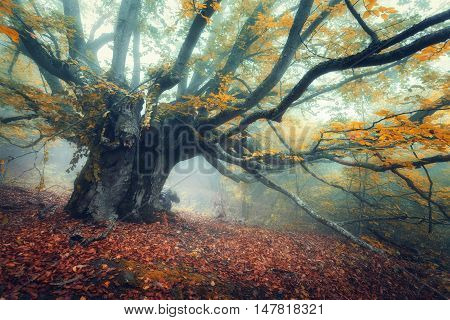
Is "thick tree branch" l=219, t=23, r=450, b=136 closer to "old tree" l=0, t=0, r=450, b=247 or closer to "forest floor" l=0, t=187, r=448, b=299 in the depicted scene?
"old tree" l=0, t=0, r=450, b=247

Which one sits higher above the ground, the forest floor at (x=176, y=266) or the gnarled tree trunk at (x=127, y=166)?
the gnarled tree trunk at (x=127, y=166)

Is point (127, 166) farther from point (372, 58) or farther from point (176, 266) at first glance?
point (372, 58)

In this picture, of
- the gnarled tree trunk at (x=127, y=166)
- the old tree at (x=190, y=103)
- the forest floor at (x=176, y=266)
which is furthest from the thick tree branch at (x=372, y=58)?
the gnarled tree trunk at (x=127, y=166)

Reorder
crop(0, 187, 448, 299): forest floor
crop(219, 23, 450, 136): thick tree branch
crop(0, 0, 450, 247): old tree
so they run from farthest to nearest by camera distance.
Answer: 1. crop(0, 0, 450, 247): old tree
2. crop(0, 187, 448, 299): forest floor
3. crop(219, 23, 450, 136): thick tree branch

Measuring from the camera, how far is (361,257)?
6.25 metres

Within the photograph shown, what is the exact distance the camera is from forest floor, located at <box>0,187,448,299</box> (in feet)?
10.3

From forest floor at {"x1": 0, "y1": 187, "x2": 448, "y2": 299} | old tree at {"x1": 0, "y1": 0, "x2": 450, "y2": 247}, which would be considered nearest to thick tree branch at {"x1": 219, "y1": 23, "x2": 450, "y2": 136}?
old tree at {"x1": 0, "y1": 0, "x2": 450, "y2": 247}

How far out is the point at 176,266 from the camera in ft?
13.5

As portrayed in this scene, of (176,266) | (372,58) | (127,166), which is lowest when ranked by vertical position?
(176,266)

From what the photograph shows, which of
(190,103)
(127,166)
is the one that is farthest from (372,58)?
(127,166)

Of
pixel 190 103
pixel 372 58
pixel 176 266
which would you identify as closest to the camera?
pixel 372 58

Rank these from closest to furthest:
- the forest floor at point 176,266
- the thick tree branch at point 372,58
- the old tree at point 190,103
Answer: the thick tree branch at point 372,58
the forest floor at point 176,266
the old tree at point 190,103

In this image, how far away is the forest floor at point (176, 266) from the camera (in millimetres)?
3141

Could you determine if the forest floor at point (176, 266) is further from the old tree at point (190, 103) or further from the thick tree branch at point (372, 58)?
the thick tree branch at point (372, 58)
